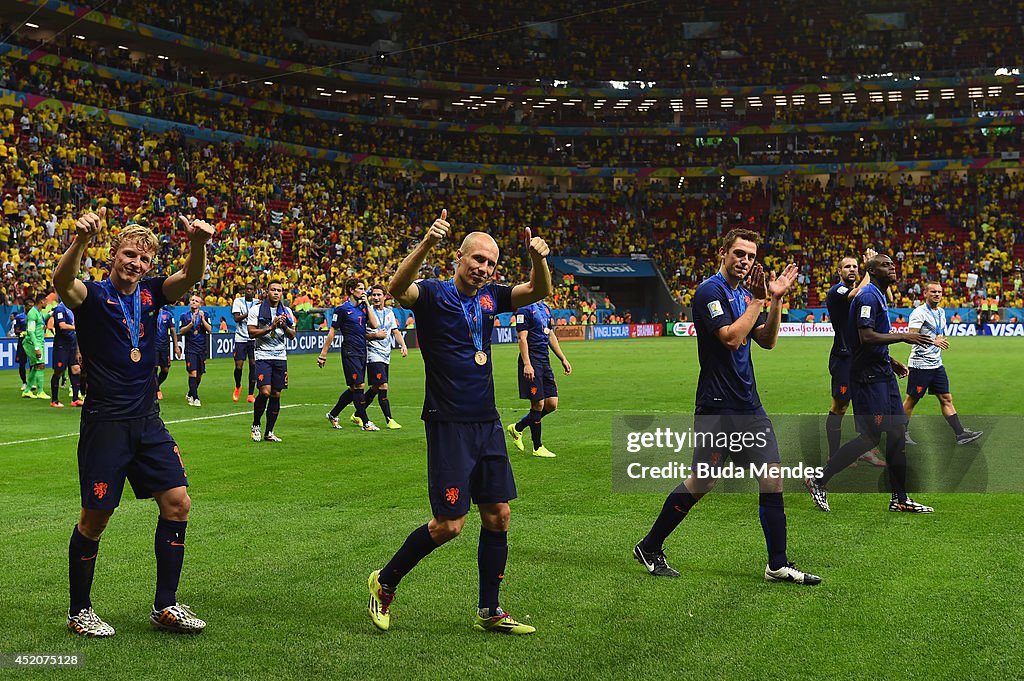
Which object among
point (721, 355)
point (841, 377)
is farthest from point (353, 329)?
point (721, 355)

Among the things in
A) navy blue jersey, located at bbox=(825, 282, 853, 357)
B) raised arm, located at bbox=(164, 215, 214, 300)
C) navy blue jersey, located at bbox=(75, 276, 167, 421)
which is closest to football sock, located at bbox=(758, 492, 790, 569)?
raised arm, located at bbox=(164, 215, 214, 300)

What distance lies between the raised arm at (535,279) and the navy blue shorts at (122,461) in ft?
7.22

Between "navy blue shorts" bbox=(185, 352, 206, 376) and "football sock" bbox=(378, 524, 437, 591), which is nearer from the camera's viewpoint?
"football sock" bbox=(378, 524, 437, 591)

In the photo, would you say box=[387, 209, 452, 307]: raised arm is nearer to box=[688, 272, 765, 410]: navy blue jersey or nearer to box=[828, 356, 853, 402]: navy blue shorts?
box=[688, 272, 765, 410]: navy blue jersey

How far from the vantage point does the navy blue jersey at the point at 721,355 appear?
21.9 feet

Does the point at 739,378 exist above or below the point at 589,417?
above

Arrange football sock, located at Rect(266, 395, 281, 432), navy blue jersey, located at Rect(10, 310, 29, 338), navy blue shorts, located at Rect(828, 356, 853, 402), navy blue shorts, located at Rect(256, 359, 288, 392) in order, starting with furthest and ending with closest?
1. navy blue jersey, located at Rect(10, 310, 29, 338)
2. navy blue shorts, located at Rect(256, 359, 288, 392)
3. football sock, located at Rect(266, 395, 281, 432)
4. navy blue shorts, located at Rect(828, 356, 853, 402)

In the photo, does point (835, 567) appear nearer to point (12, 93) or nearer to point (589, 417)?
point (589, 417)

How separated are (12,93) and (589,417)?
34513mm

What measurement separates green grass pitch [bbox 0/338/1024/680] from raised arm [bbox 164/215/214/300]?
1943mm

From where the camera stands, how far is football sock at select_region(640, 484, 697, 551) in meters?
6.84

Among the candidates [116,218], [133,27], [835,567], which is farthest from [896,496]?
[133,27]

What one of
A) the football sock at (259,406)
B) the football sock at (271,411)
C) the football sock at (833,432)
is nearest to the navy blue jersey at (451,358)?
the football sock at (833,432)

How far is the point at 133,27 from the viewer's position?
4788 centimetres
